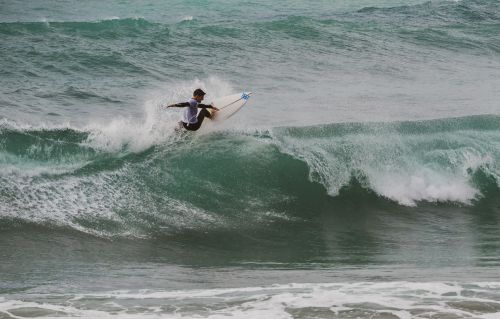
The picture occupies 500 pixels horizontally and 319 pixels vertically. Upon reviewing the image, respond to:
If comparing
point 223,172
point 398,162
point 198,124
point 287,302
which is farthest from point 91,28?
point 287,302

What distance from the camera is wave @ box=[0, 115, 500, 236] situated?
1279 cm

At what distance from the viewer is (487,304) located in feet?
27.4

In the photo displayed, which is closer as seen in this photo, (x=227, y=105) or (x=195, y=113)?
(x=195, y=113)

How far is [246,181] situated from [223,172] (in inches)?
17.9

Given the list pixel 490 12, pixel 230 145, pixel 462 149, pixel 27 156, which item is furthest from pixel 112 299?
pixel 490 12

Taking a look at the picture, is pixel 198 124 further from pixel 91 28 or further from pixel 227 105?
pixel 91 28

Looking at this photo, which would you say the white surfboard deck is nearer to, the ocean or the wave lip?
the ocean

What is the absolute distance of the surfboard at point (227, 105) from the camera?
1568cm

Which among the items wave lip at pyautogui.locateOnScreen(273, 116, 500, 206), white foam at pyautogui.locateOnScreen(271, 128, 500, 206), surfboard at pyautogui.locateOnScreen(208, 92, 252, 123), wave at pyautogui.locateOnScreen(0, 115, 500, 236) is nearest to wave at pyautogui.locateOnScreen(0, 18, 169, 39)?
surfboard at pyautogui.locateOnScreen(208, 92, 252, 123)

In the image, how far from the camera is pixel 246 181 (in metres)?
14.8

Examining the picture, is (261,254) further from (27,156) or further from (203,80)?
(203,80)

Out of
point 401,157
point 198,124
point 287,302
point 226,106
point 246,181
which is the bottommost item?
point 287,302

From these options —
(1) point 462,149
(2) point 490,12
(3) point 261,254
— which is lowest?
(3) point 261,254

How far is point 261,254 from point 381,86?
38.2 feet
